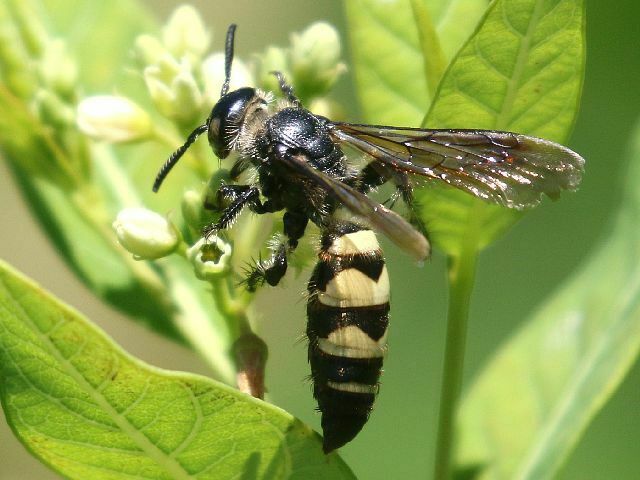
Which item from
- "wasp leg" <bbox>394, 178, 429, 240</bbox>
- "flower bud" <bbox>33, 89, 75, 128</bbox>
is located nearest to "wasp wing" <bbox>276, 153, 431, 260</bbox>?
"wasp leg" <bbox>394, 178, 429, 240</bbox>

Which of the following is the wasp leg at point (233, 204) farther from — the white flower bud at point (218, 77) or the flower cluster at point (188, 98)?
the white flower bud at point (218, 77)

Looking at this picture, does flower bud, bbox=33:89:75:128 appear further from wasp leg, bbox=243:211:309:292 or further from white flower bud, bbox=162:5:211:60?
wasp leg, bbox=243:211:309:292

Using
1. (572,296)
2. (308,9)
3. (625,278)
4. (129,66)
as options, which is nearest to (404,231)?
(625,278)

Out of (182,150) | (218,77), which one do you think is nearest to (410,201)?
(182,150)

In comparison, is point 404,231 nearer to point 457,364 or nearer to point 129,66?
point 457,364

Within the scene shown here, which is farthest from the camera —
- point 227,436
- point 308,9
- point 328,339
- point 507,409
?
point 308,9

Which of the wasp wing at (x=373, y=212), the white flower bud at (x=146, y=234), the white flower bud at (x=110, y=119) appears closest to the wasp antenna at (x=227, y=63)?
the white flower bud at (x=110, y=119)

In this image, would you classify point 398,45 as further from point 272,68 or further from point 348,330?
point 348,330
